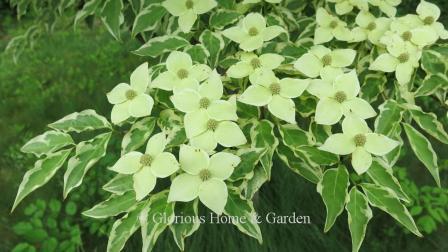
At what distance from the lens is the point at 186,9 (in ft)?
3.64

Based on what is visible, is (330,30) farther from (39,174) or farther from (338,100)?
(39,174)

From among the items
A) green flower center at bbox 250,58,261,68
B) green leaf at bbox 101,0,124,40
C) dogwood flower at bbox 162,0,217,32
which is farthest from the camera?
green leaf at bbox 101,0,124,40

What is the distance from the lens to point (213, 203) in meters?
0.78

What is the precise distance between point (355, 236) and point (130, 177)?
42 centimetres

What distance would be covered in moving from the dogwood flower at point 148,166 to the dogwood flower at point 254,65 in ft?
0.77

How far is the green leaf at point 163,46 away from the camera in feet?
3.50

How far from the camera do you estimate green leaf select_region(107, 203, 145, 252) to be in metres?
0.82

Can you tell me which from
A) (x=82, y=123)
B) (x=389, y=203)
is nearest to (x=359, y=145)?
(x=389, y=203)

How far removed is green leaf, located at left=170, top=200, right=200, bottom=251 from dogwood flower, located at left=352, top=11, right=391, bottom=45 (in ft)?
1.96

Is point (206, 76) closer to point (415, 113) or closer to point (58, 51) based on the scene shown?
point (415, 113)

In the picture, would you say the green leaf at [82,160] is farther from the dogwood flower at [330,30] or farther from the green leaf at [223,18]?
the dogwood flower at [330,30]

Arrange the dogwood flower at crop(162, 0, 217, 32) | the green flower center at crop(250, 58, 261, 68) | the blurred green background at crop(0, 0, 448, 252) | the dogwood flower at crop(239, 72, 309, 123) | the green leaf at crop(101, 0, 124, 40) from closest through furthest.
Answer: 1. the dogwood flower at crop(239, 72, 309, 123)
2. the green flower center at crop(250, 58, 261, 68)
3. the dogwood flower at crop(162, 0, 217, 32)
4. the green leaf at crop(101, 0, 124, 40)
5. the blurred green background at crop(0, 0, 448, 252)

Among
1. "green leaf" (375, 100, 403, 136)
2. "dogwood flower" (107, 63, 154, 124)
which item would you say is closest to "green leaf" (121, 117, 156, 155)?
"dogwood flower" (107, 63, 154, 124)

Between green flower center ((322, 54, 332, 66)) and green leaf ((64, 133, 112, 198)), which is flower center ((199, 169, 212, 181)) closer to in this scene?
green leaf ((64, 133, 112, 198))
